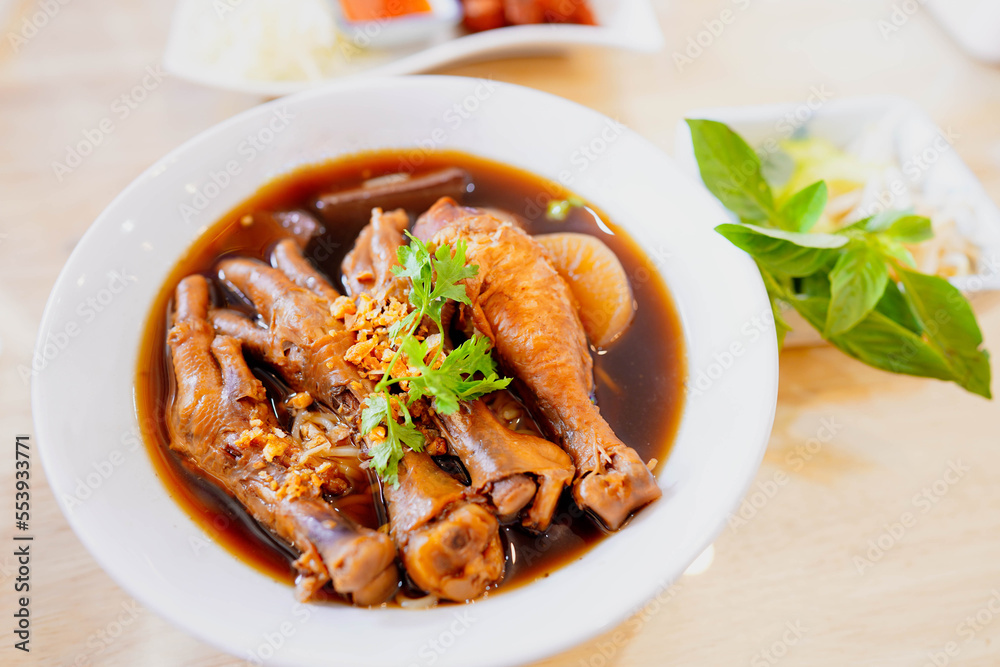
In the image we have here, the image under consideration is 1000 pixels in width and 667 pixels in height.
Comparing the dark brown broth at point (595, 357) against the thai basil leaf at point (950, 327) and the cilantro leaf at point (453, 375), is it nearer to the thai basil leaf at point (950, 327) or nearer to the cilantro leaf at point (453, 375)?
the cilantro leaf at point (453, 375)

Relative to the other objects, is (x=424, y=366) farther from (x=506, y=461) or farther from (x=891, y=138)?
(x=891, y=138)

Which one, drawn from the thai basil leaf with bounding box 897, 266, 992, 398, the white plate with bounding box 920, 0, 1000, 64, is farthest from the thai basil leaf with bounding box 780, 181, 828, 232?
the white plate with bounding box 920, 0, 1000, 64

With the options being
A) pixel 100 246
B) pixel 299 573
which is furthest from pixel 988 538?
pixel 100 246

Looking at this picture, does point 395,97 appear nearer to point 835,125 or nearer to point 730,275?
point 730,275

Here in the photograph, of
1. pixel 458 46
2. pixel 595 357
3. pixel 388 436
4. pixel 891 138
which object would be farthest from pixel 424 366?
pixel 891 138

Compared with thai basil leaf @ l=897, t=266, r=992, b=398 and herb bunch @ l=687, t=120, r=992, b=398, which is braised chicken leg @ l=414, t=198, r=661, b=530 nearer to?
herb bunch @ l=687, t=120, r=992, b=398

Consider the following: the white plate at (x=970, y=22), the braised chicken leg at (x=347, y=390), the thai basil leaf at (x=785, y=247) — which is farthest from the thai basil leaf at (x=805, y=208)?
the white plate at (x=970, y=22)

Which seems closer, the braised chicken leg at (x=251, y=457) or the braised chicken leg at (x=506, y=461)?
the braised chicken leg at (x=251, y=457)
